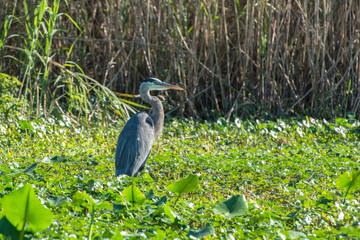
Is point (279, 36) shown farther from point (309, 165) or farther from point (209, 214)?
point (209, 214)

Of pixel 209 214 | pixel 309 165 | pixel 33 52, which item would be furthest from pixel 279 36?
pixel 209 214

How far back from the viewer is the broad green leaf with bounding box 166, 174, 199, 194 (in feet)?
9.88

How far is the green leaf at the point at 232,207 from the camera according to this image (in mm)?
2871

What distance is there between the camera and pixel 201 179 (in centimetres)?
428

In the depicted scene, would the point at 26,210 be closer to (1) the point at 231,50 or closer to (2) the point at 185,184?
(2) the point at 185,184

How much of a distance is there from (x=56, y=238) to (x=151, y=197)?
0.99 meters

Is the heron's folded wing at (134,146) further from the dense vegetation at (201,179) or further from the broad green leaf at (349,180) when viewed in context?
the broad green leaf at (349,180)

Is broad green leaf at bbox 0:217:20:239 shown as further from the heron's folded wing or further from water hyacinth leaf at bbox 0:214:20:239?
the heron's folded wing

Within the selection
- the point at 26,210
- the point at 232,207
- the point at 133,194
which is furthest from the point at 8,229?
the point at 232,207

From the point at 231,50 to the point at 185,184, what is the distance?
4740 millimetres

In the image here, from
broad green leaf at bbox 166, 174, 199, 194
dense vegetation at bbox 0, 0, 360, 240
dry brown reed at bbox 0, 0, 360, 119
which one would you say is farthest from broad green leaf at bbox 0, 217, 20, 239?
dry brown reed at bbox 0, 0, 360, 119

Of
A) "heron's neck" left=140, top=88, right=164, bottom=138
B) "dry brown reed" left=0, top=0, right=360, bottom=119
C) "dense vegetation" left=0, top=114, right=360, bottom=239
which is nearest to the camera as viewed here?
"dense vegetation" left=0, top=114, right=360, bottom=239

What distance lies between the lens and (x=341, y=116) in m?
7.28

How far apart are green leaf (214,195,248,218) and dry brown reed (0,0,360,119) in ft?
13.4
